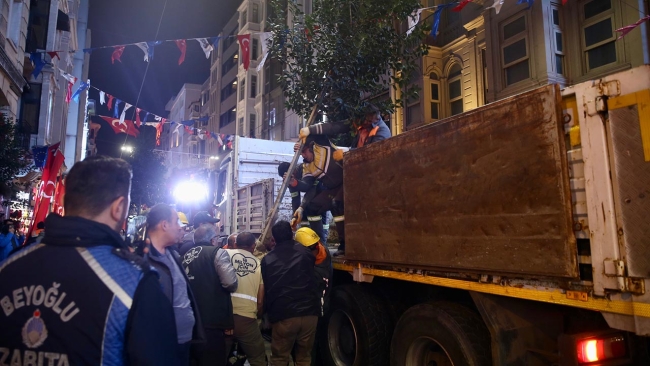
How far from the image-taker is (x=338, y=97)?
8.48m

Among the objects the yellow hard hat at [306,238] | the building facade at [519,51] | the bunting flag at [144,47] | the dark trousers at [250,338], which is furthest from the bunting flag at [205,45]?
the dark trousers at [250,338]

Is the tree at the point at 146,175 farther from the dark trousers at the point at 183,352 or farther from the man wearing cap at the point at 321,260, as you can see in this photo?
the dark trousers at the point at 183,352

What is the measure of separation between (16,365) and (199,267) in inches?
106

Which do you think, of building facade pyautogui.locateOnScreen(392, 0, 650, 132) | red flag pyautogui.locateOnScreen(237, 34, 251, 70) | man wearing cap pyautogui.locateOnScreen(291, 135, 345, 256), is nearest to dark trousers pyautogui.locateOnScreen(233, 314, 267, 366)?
man wearing cap pyautogui.locateOnScreen(291, 135, 345, 256)

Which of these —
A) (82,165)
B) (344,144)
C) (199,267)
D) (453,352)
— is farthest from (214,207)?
(82,165)

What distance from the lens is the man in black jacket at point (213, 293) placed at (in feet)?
14.0

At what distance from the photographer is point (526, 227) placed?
293 centimetres

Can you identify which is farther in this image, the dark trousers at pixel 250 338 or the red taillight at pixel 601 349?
the dark trousers at pixel 250 338

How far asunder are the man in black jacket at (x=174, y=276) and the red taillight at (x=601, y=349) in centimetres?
256

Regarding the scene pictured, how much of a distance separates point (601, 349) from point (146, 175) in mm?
38502

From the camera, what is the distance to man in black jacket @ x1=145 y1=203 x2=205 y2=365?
2678 millimetres

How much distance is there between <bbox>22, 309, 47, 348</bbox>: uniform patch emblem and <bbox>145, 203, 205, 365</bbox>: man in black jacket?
3.01ft

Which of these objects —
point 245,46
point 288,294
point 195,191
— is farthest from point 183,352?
point 195,191

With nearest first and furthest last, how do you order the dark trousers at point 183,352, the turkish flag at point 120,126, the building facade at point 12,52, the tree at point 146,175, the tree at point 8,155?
the dark trousers at point 183,352
the tree at point 8,155
the building facade at point 12,52
the turkish flag at point 120,126
the tree at point 146,175
